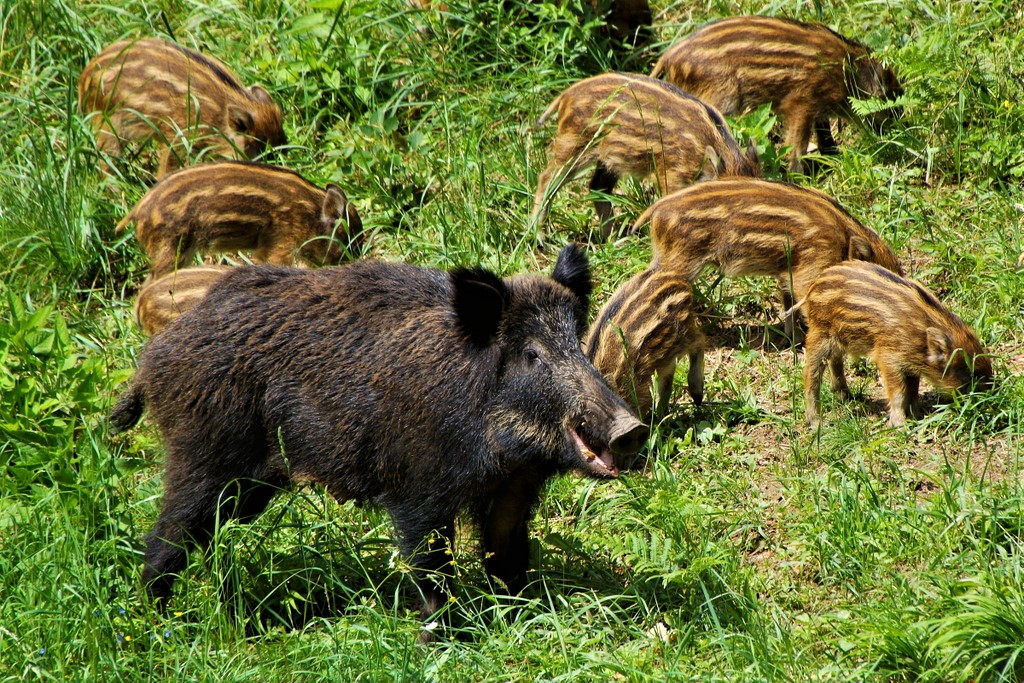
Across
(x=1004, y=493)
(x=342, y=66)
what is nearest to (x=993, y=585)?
(x=1004, y=493)

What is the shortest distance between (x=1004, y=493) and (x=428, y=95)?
465 centimetres

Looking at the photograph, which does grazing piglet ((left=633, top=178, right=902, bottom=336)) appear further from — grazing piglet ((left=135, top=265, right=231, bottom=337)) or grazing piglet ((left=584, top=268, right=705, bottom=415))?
grazing piglet ((left=135, top=265, right=231, bottom=337))

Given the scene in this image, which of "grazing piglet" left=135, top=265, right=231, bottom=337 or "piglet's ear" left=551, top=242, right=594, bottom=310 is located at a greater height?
"piglet's ear" left=551, top=242, right=594, bottom=310

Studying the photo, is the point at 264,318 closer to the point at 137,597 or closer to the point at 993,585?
the point at 137,597

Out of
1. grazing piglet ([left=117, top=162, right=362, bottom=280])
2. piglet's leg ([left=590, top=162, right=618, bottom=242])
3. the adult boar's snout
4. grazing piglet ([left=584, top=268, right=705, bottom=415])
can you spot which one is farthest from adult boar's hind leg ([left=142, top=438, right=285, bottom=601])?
piglet's leg ([left=590, top=162, right=618, bottom=242])

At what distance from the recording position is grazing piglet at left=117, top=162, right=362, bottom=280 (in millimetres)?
6672

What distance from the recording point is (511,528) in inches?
176

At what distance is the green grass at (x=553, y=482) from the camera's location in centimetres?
411

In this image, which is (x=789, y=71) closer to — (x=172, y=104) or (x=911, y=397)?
(x=911, y=397)

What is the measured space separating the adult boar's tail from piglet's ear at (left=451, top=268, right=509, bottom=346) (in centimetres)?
132

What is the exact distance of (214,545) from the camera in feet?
14.1

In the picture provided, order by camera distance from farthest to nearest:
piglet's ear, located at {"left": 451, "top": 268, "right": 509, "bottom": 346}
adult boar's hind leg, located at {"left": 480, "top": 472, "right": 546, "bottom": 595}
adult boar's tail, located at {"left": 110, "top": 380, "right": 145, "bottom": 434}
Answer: adult boar's tail, located at {"left": 110, "top": 380, "right": 145, "bottom": 434}, adult boar's hind leg, located at {"left": 480, "top": 472, "right": 546, "bottom": 595}, piglet's ear, located at {"left": 451, "top": 268, "right": 509, "bottom": 346}

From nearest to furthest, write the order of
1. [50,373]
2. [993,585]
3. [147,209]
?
1. [993,585]
2. [50,373]
3. [147,209]

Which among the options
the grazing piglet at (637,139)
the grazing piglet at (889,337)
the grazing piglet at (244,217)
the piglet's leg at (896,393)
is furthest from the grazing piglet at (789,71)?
the grazing piglet at (244,217)
